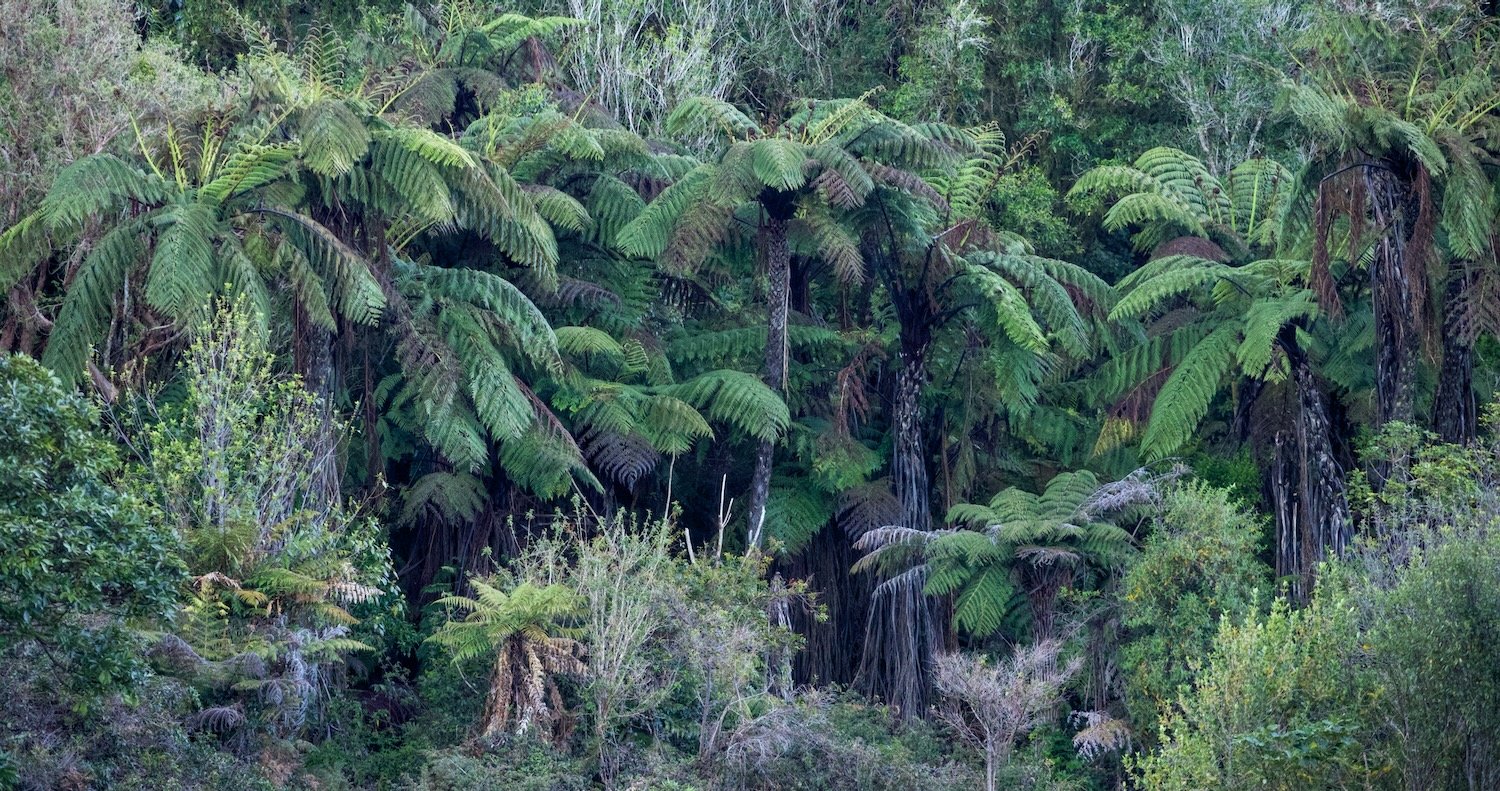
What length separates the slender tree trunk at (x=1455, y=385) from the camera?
1391cm

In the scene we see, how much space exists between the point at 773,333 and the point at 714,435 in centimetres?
112

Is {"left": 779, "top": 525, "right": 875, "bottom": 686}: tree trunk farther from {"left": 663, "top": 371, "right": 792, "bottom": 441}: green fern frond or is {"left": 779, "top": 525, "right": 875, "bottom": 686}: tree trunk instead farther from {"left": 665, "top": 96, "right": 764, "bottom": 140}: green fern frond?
{"left": 665, "top": 96, "right": 764, "bottom": 140}: green fern frond

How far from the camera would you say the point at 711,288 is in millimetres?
18344

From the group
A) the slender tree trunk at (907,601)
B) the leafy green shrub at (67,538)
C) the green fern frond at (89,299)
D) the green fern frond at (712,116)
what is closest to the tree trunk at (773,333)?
the green fern frond at (712,116)

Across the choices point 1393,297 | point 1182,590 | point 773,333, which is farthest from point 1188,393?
point 773,333

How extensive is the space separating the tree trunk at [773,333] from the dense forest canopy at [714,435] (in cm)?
5

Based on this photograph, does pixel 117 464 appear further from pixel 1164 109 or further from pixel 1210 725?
pixel 1164 109

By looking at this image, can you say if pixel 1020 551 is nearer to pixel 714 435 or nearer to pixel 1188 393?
pixel 1188 393

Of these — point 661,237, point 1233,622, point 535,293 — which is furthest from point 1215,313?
point 535,293

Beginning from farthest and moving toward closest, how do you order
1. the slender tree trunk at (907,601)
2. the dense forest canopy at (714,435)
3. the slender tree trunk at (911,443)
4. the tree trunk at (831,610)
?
the tree trunk at (831,610), the slender tree trunk at (911,443), the slender tree trunk at (907,601), the dense forest canopy at (714,435)

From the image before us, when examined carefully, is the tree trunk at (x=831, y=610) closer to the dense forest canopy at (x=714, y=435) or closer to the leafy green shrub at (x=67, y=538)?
the dense forest canopy at (x=714, y=435)

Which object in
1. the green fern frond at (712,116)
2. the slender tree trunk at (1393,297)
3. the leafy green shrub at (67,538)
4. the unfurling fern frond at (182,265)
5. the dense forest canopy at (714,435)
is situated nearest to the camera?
the leafy green shrub at (67,538)

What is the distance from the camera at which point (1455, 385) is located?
1407 cm

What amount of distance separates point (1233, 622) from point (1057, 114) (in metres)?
8.88
